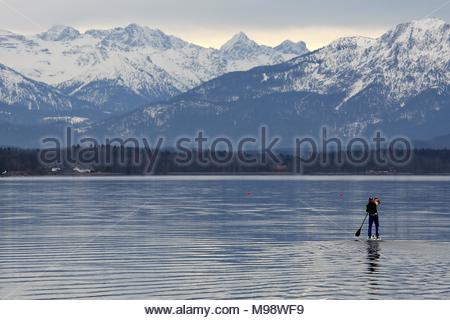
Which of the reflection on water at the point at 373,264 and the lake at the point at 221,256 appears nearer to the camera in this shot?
the lake at the point at 221,256

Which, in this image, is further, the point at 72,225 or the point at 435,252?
the point at 72,225

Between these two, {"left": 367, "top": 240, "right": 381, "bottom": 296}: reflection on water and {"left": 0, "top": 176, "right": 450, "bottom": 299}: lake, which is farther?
{"left": 367, "top": 240, "right": 381, "bottom": 296}: reflection on water

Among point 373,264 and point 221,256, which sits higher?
point 221,256

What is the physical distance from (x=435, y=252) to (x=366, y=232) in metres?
14.7

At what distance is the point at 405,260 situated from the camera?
159 feet

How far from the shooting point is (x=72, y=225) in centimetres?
7269

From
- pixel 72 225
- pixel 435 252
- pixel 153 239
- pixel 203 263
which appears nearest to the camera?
pixel 203 263

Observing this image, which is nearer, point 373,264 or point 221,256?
point 373,264
